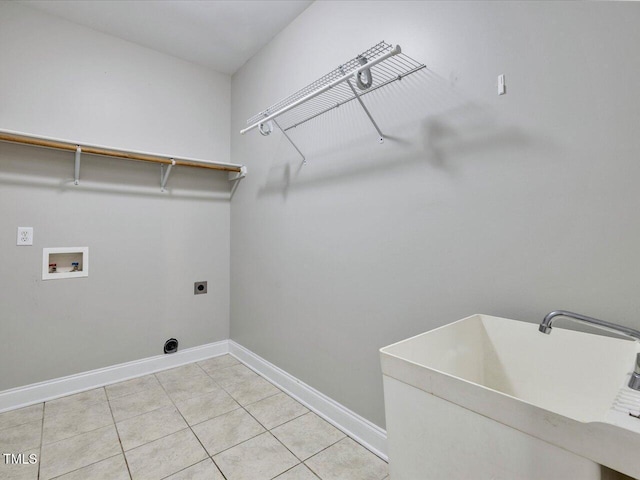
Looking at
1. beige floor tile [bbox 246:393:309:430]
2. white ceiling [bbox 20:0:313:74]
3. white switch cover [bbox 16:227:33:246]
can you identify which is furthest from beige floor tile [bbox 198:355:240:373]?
white ceiling [bbox 20:0:313:74]

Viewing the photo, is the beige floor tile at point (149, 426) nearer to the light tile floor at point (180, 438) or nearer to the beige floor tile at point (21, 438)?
the light tile floor at point (180, 438)

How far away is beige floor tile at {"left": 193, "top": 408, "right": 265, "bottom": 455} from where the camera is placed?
64.0 inches

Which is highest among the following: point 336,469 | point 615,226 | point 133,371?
point 615,226

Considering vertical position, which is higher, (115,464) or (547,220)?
(547,220)

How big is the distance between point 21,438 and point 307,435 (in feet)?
5.11

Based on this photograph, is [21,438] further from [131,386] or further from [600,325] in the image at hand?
[600,325]

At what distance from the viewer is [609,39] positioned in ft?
2.98

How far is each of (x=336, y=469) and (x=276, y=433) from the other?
0.42m

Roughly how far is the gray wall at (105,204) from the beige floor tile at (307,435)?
4.44 ft

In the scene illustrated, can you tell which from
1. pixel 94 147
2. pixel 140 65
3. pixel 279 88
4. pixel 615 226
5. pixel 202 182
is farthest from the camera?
pixel 202 182

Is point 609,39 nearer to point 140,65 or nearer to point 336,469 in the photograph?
point 336,469

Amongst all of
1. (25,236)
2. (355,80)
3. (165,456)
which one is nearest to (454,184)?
(355,80)

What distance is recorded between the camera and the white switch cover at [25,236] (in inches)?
79.0

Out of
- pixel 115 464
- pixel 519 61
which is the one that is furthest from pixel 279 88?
pixel 115 464
